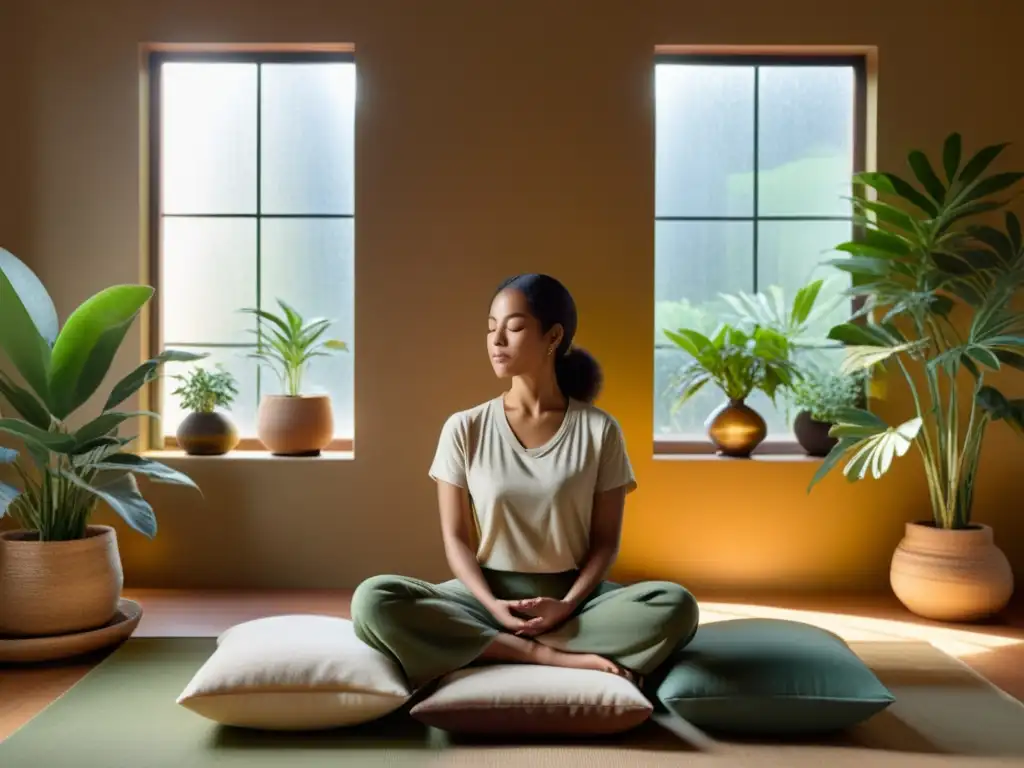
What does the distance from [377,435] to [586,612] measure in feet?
4.96

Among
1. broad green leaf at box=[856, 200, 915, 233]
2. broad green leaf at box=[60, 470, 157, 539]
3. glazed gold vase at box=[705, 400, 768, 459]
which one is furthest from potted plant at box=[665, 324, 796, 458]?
broad green leaf at box=[60, 470, 157, 539]

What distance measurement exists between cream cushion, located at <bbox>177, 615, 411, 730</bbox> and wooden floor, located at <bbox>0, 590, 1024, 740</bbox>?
1.95ft

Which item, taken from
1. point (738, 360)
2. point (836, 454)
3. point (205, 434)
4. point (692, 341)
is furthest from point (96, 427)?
point (836, 454)

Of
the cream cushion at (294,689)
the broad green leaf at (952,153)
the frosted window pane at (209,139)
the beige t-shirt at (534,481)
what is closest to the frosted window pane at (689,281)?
the broad green leaf at (952,153)

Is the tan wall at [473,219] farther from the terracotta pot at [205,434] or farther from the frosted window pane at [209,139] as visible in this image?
the frosted window pane at [209,139]

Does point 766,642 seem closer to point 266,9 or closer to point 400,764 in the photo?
point 400,764

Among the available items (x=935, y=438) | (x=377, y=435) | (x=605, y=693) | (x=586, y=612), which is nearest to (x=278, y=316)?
(x=377, y=435)

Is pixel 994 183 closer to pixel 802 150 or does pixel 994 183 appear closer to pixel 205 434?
pixel 802 150

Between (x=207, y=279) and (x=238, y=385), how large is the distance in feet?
1.52

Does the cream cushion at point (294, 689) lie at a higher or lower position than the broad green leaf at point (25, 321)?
lower

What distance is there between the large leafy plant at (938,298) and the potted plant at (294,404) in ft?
6.33

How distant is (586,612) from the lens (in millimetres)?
2412

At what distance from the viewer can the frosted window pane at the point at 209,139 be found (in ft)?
12.7

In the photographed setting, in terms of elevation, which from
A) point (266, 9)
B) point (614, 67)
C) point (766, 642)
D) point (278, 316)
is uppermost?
point (266, 9)
